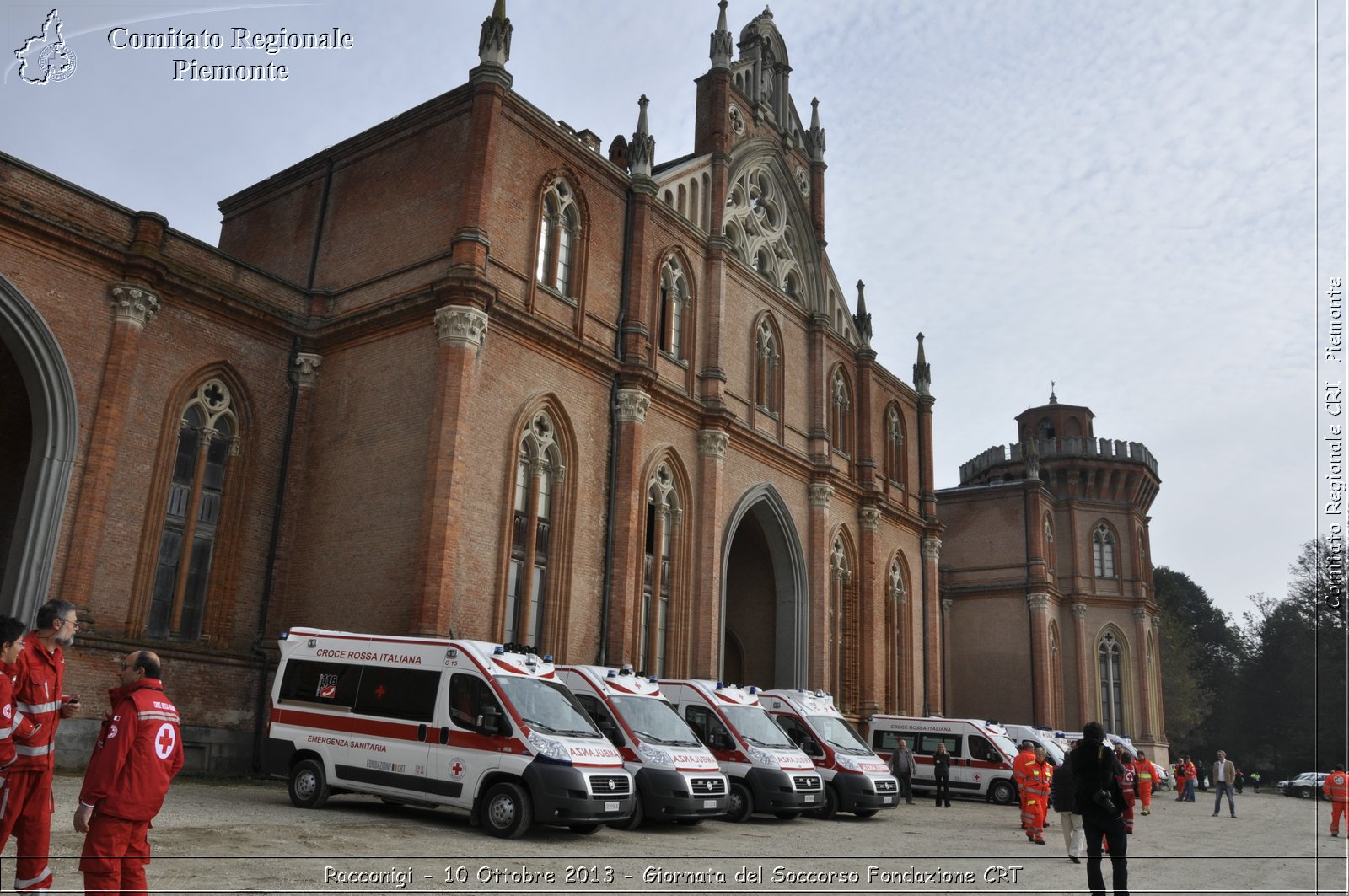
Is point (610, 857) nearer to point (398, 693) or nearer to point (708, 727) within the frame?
point (398, 693)

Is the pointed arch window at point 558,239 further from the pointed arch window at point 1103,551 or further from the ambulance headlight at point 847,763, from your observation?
Result: the pointed arch window at point 1103,551

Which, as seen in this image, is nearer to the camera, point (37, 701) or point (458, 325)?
point (37, 701)

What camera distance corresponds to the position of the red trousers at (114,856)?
19.9 ft

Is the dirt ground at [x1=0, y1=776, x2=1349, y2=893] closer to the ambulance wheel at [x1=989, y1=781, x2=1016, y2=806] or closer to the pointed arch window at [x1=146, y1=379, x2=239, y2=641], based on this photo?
the pointed arch window at [x1=146, y1=379, x2=239, y2=641]

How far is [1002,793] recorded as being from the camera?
2717cm

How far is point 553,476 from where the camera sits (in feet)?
75.0

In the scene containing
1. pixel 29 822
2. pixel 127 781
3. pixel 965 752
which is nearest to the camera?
pixel 127 781

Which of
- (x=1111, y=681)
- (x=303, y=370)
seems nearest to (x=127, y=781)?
(x=303, y=370)

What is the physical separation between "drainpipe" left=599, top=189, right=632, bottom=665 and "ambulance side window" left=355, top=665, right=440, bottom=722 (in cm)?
851

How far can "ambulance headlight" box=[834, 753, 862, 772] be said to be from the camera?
1997 centimetres

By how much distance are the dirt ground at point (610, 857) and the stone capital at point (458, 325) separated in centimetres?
834

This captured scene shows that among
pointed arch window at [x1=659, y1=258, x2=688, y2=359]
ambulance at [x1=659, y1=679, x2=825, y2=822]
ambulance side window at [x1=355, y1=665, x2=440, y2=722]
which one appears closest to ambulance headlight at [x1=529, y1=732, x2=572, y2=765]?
ambulance side window at [x1=355, y1=665, x2=440, y2=722]

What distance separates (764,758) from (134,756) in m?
12.8

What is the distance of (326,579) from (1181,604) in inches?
2957
